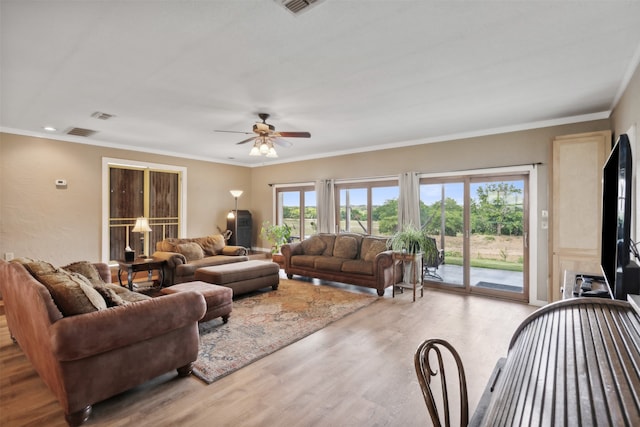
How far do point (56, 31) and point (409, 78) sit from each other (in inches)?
116

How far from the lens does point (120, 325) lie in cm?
214

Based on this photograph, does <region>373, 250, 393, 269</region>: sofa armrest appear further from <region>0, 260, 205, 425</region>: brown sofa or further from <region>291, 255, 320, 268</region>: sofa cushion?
<region>0, 260, 205, 425</region>: brown sofa

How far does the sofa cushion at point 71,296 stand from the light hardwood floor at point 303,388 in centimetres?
50

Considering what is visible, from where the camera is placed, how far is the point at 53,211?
5.44 meters

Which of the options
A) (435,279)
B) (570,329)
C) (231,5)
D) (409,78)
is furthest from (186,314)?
(435,279)

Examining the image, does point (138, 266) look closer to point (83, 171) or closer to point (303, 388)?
point (83, 171)

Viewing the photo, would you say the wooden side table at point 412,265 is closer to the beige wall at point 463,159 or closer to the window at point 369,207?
the window at point 369,207

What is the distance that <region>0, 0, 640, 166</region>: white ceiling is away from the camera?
2.09 metres

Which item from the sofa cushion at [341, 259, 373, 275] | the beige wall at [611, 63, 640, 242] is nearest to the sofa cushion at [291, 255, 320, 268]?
the sofa cushion at [341, 259, 373, 275]

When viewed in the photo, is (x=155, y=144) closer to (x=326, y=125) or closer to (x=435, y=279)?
(x=326, y=125)

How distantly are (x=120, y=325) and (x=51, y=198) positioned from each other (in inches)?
188

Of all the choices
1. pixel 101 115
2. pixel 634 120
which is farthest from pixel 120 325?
pixel 634 120

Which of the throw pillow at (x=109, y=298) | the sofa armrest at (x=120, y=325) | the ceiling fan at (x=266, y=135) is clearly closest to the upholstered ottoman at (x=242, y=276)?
the ceiling fan at (x=266, y=135)

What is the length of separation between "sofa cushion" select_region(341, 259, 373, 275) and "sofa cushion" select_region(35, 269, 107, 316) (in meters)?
3.69
